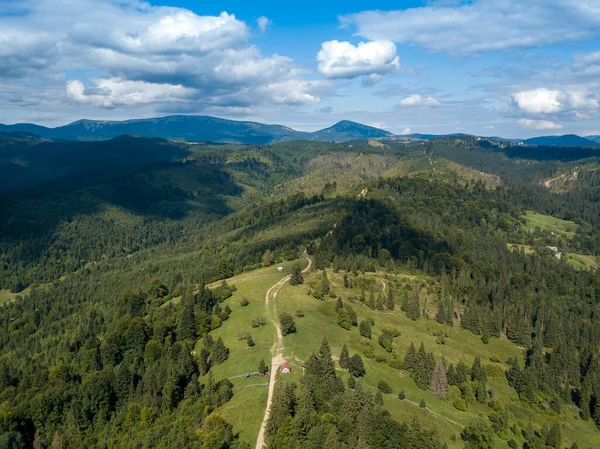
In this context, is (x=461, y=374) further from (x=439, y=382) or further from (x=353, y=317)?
(x=353, y=317)

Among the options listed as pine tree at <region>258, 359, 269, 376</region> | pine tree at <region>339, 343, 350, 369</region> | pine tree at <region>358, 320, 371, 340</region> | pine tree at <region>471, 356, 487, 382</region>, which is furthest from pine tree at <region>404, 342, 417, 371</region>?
pine tree at <region>258, 359, 269, 376</region>

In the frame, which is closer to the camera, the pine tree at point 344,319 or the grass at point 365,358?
the grass at point 365,358

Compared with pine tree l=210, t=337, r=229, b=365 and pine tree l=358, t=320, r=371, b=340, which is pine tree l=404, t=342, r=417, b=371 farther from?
pine tree l=210, t=337, r=229, b=365

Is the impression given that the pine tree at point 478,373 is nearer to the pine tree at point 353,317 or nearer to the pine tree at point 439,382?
the pine tree at point 439,382

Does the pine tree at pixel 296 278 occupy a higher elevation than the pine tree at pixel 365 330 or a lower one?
higher

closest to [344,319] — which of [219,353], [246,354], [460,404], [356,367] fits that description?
[356,367]

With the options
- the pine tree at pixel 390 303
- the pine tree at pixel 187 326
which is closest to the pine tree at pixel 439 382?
the pine tree at pixel 390 303
